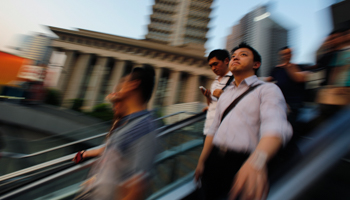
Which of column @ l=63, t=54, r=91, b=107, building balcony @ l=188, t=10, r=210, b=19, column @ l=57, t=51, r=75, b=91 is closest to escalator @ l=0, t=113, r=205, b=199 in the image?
column @ l=63, t=54, r=91, b=107

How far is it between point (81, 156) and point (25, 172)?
1.14 meters

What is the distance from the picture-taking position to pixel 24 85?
11.8 meters

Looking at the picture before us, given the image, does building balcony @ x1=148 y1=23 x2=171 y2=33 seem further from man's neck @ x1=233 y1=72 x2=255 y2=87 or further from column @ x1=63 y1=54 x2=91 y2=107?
man's neck @ x1=233 y1=72 x2=255 y2=87

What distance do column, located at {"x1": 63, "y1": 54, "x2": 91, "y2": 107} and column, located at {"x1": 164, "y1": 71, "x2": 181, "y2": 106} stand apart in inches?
467

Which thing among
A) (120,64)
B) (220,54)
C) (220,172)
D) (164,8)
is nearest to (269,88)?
(220,172)

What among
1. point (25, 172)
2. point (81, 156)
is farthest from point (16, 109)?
point (81, 156)

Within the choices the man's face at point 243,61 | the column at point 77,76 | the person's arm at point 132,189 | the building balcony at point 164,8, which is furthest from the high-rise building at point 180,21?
the person's arm at point 132,189

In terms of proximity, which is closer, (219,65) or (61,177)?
(61,177)

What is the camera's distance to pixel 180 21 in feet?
178

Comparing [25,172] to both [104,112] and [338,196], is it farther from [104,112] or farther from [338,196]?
[104,112]

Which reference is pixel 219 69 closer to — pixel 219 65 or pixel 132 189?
pixel 219 65

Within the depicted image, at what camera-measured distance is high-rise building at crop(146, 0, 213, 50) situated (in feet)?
176

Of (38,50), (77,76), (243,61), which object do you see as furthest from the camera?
(77,76)

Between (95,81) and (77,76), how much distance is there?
93.3 inches
